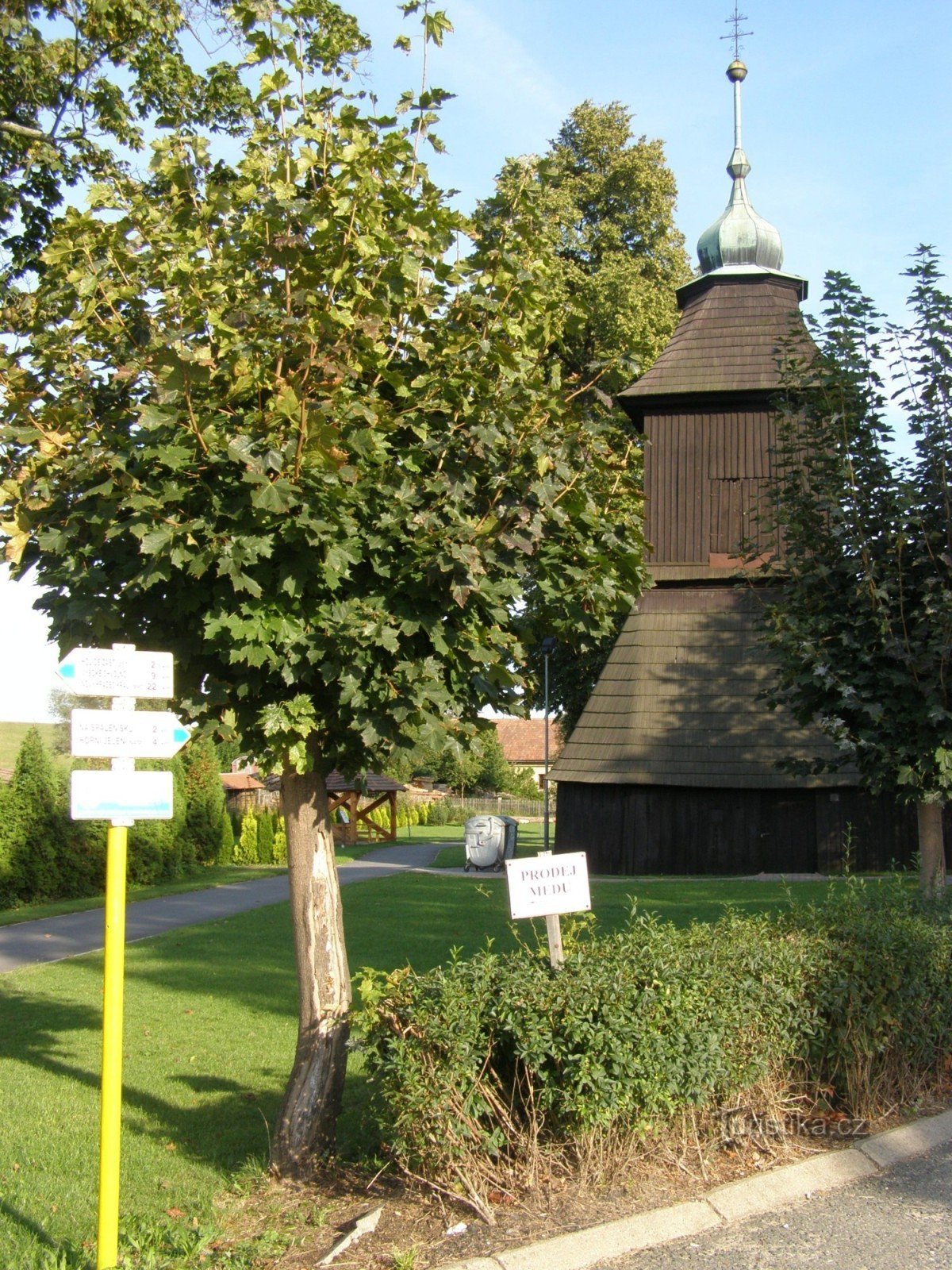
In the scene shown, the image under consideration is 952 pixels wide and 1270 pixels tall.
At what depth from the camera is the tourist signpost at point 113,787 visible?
4.50 metres

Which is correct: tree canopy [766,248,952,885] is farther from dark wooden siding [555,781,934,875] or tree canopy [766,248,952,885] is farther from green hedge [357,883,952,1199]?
dark wooden siding [555,781,934,875]

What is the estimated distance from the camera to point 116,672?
15.1 ft

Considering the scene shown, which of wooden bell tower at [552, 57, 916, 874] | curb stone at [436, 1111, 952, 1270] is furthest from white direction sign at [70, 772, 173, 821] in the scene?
wooden bell tower at [552, 57, 916, 874]

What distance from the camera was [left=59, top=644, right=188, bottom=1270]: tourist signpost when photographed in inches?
177

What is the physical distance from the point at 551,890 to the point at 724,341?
21.8 m

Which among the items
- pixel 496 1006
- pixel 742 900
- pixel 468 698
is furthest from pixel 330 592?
pixel 742 900

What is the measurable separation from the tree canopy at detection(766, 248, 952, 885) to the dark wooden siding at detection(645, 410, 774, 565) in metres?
14.0

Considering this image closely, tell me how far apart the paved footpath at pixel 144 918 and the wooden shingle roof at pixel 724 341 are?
1180 centimetres

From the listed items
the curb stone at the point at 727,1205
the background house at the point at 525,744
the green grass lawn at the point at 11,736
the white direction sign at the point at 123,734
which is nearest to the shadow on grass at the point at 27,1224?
the curb stone at the point at 727,1205

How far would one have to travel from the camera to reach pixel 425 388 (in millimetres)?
6129

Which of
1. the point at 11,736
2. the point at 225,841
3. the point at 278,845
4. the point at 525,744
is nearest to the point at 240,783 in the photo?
the point at 278,845

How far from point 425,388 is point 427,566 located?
122cm

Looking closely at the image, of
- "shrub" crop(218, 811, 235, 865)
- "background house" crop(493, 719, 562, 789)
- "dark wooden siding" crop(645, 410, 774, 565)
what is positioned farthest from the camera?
"background house" crop(493, 719, 562, 789)

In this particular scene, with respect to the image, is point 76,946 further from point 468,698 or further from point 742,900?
point 468,698
